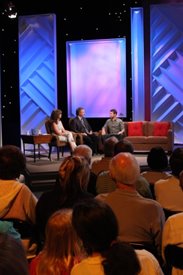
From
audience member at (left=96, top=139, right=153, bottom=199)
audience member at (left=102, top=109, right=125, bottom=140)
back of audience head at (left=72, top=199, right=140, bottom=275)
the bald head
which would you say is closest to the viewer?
back of audience head at (left=72, top=199, right=140, bottom=275)

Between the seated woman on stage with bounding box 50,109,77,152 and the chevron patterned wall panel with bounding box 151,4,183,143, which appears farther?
the chevron patterned wall panel with bounding box 151,4,183,143

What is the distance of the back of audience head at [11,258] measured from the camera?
643mm

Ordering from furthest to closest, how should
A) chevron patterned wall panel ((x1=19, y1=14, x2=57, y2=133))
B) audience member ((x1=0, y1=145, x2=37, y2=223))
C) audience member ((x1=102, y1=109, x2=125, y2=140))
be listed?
chevron patterned wall panel ((x1=19, y1=14, x2=57, y2=133)), audience member ((x1=102, y1=109, x2=125, y2=140)), audience member ((x1=0, y1=145, x2=37, y2=223))

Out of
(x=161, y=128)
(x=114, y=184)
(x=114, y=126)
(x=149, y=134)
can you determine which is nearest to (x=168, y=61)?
(x=161, y=128)

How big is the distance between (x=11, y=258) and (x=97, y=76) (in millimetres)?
11381

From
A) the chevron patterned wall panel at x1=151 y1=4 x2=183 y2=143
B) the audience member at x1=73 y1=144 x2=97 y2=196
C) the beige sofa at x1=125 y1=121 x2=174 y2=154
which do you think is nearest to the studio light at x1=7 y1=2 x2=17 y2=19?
the chevron patterned wall panel at x1=151 y1=4 x2=183 y2=143

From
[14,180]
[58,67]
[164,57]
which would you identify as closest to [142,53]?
[164,57]

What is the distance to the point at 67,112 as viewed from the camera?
1208cm

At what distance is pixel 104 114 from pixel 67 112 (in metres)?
0.98

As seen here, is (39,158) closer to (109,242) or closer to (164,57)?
(164,57)

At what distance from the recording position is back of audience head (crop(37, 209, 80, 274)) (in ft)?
5.49

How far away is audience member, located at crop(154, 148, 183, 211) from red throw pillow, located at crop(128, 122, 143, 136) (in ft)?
25.1

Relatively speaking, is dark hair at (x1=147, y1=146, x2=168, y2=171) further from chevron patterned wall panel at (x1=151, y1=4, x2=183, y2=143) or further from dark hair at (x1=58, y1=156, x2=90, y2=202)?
chevron patterned wall panel at (x1=151, y1=4, x2=183, y2=143)

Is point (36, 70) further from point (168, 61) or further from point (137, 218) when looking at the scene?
point (137, 218)
